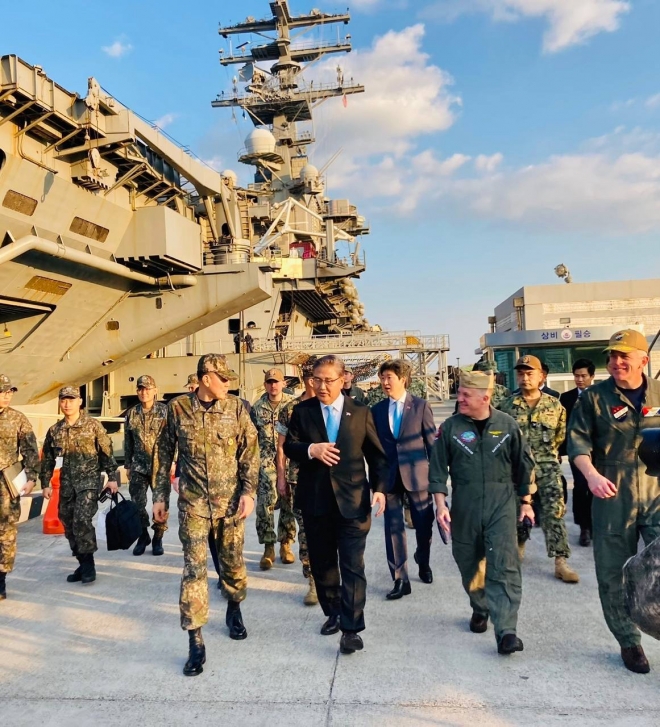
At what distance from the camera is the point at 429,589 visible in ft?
14.7

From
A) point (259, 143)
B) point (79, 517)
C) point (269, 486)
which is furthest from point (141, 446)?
point (259, 143)

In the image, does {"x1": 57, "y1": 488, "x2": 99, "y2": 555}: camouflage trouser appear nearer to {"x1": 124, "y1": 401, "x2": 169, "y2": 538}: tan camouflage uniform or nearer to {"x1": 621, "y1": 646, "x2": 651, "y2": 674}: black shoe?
{"x1": 124, "y1": 401, "x2": 169, "y2": 538}: tan camouflage uniform

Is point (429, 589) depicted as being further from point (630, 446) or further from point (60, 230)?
point (60, 230)

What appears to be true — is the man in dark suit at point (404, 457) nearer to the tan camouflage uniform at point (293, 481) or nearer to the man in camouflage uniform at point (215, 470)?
the tan camouflage uniform at point (293, 481)

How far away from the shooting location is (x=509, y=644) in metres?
3.20

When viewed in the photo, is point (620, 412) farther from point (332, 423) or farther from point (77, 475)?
point (77, 475)

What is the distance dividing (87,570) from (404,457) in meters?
2.82

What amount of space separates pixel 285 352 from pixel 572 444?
60.5 feet

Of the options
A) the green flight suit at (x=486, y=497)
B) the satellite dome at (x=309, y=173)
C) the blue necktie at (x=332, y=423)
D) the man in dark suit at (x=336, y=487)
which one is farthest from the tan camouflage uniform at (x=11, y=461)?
the satellite dome at (x=309, y=173)

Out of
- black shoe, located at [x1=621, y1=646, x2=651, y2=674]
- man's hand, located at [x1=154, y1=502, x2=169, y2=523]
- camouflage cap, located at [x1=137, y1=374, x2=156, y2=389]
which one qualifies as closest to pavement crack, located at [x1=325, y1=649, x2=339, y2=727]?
man's hand, located at [x1=154, y1=502, x2=169, y2=523]

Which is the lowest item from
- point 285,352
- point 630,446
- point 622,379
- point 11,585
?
point 11,585

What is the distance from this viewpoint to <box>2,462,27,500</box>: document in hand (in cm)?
469

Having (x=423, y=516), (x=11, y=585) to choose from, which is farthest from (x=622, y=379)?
(x=11, y=585)

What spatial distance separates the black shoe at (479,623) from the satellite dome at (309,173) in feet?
103
